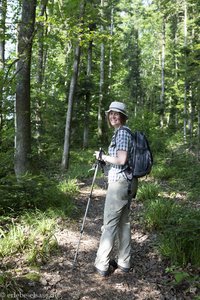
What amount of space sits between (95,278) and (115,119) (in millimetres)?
2347

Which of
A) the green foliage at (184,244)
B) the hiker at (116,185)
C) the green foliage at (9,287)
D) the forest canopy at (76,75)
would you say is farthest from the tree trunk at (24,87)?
the green foliage at (184,244)

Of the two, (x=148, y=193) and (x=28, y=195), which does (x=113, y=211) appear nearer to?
(x=28, y=195)

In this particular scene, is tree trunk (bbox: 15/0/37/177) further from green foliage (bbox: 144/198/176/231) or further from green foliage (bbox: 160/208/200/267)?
green foliage (bbox: 160/208/200/267)

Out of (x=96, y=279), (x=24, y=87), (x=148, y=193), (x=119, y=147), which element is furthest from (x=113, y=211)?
(x=24, y=87)

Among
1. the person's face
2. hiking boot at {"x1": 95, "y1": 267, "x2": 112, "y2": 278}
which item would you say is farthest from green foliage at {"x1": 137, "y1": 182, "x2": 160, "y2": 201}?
the person's face

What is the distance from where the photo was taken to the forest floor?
3723 mm

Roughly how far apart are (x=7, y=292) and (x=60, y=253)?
4.64 ft

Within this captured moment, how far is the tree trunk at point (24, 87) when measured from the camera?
6.95 meters

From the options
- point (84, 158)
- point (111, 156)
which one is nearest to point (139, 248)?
point (111, 156)

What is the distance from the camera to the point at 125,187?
4016 mm

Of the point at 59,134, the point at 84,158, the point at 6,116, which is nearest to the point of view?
the point at 6,116

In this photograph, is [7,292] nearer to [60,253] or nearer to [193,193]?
[60,253]

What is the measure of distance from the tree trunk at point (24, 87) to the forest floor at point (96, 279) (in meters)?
2.66

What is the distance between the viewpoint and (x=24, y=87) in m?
7.23
